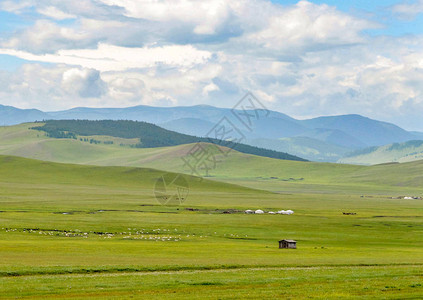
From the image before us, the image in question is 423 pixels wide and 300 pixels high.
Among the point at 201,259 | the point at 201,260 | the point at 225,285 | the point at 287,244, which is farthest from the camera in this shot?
the point at 287,244

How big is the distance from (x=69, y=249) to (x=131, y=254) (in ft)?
22.0

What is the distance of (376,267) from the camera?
138ft

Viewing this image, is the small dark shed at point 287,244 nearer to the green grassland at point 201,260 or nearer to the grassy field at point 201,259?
the grassy field at point 201,259

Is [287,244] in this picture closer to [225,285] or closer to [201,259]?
[201,259]

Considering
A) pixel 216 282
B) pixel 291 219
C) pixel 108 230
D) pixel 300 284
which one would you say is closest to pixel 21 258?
pixel 216 282

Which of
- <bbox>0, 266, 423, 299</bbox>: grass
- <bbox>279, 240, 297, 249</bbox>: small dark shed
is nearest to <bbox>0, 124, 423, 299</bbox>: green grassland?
<bbox>0, 266, 423, 299</bbox>: grass

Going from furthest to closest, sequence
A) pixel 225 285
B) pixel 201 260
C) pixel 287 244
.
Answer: pixel 287 244
pixel 201 260
pixel 225 285

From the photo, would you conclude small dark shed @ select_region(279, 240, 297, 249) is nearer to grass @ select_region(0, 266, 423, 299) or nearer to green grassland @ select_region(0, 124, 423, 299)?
green grassland @ select_region(0, 124, 423, 299)

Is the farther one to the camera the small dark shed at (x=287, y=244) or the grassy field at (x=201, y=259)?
the small dark shed at (x=287, y=244)

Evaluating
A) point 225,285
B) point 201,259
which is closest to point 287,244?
point 201,259

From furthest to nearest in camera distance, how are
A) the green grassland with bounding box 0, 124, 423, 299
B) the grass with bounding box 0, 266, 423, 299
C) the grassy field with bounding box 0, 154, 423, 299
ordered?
the grassy field with bounding box 0, 154, 423, 299, the green grassland with bounding box 0, 124, 423, 299, the grass with bounding box 0, 266, 423, 299

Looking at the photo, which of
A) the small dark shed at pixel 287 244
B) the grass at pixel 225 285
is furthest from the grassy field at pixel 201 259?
the small dark shed at pixel 287 244

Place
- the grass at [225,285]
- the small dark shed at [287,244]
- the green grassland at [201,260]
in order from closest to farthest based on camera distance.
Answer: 1. the grass at [225,285]
2. the green grassland at [201,260]
3. the small dark shed at [287,244]

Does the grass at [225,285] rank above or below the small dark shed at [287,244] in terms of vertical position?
above
